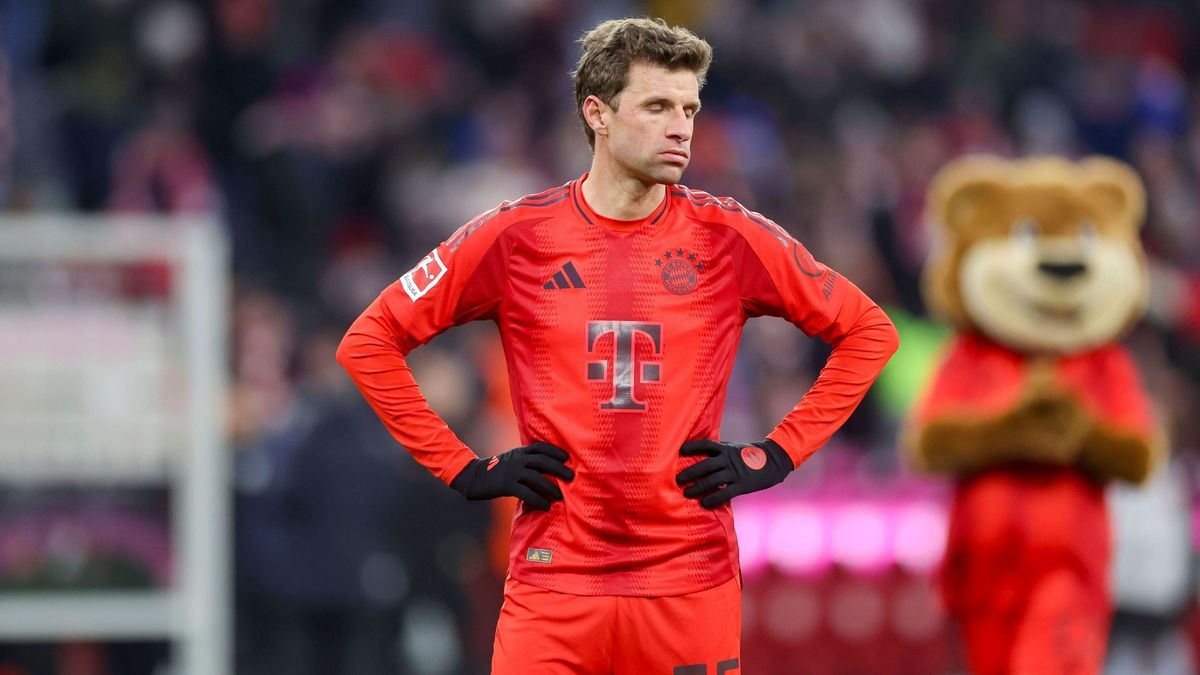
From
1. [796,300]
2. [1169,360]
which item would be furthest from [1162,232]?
[796,300]

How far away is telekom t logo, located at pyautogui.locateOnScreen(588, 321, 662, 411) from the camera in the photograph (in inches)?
194

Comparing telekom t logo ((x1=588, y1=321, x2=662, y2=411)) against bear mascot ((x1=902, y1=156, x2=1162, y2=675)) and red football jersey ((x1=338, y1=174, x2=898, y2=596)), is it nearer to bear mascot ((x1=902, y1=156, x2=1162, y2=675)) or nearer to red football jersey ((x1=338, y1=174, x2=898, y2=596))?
red football jersey ((x1=338, y1=174, x2=898, y2=596))

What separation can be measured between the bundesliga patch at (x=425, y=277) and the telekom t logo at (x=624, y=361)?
15.2 inches

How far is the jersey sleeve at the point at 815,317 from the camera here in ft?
16.7

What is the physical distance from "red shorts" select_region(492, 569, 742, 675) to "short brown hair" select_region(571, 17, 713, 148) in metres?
1.15

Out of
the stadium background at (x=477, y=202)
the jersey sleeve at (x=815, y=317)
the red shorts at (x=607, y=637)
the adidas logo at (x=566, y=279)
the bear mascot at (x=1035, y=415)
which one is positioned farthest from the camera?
the stadium background at (x=477, y=202)

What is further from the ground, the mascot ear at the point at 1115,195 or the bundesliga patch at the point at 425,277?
the mascot ear at the point at 1115,195

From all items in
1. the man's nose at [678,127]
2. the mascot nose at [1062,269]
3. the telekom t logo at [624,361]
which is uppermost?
the man's nose at [678,127]

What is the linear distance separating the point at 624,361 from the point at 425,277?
1.71 feet

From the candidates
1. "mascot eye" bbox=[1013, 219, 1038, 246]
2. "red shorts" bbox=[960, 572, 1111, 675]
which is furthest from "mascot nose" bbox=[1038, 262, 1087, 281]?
"red shorts" bbox=[960, 572, 1111, 675]

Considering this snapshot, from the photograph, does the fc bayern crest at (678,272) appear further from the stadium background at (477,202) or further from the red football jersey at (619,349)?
the stadium background at (477,202)

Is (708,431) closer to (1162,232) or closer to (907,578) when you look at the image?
(907,578)

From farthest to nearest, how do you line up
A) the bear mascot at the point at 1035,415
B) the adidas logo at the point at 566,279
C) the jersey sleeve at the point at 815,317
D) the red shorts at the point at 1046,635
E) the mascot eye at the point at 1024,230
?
the mascot eye at the point at 1024,230 < the bear mascot at the point at 1035,415 < the red shorts at the point at 1046,635 < the jersey sleeve at the point at 815,317 < the adidas logo at the point at 566,279

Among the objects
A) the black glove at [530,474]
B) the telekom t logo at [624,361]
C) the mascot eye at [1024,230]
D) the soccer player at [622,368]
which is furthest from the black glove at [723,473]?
the mascot eye at [1024,230]
